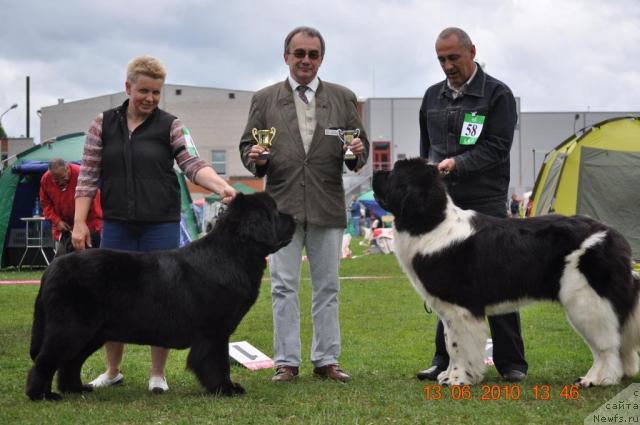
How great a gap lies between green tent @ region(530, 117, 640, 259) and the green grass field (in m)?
4.77

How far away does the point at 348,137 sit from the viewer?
16.7ft

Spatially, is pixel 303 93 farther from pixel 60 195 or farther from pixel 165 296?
pixel 60 195

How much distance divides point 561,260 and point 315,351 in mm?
1812

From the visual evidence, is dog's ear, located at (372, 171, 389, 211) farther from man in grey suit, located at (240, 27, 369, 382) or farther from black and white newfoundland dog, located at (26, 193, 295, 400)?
black and white newfoundland dog, located at (26, 193, 295, 400)

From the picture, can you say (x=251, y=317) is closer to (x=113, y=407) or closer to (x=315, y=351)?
(x=315, y=351)

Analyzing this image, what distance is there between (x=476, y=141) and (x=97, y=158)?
2.58 meters

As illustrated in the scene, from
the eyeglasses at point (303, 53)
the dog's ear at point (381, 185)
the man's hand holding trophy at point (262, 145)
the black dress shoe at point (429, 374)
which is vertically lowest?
the black dress shoe at point (429, 374)

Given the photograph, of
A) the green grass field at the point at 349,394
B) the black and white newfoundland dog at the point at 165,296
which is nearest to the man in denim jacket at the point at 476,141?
the green grass field at the point at 349,394

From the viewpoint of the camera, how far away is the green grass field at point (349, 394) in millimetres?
3904

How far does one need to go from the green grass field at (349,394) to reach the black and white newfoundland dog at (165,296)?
0.27 metres

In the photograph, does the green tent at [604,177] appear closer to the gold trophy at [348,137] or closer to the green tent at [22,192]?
the green tent at [22,192]

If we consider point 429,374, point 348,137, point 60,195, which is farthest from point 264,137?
point 60,195

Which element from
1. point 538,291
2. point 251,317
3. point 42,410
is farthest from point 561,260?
point 251,317

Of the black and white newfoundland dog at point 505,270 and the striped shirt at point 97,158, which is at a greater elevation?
the striped shirt at point 97,158
